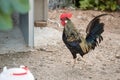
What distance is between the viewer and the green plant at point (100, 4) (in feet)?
23.7

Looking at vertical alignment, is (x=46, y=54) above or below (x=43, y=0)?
below

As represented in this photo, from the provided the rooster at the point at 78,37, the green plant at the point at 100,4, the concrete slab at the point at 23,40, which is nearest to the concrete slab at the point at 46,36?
the concrete slab at the point at 23,40

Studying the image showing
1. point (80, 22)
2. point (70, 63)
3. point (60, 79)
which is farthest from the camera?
point (80, 22)

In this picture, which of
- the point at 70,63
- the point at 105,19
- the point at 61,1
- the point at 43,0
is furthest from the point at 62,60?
the point at 61,1

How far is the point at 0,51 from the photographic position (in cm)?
421

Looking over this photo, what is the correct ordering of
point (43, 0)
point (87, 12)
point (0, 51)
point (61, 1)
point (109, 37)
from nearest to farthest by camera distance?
point (0, 51)
point (109, 37)
point (43, 0)
point (87, 12)
point (61, 1)

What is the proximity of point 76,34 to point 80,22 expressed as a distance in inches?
109

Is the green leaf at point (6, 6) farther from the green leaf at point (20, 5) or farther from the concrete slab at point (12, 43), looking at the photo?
the concrete slab at point (12, 43)

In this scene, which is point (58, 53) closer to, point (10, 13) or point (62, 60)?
point (62, 60)

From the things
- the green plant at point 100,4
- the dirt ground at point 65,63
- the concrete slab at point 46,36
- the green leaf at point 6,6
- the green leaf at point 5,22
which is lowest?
the dirt ground at point 65,63

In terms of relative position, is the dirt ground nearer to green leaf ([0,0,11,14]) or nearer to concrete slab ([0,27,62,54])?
concrete slab ([0,27,62,54])

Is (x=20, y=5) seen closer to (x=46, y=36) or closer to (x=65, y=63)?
(x=65, y=63)

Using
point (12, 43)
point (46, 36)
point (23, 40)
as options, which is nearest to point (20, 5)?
point (12, 43)

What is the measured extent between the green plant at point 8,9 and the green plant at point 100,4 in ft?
22.0
